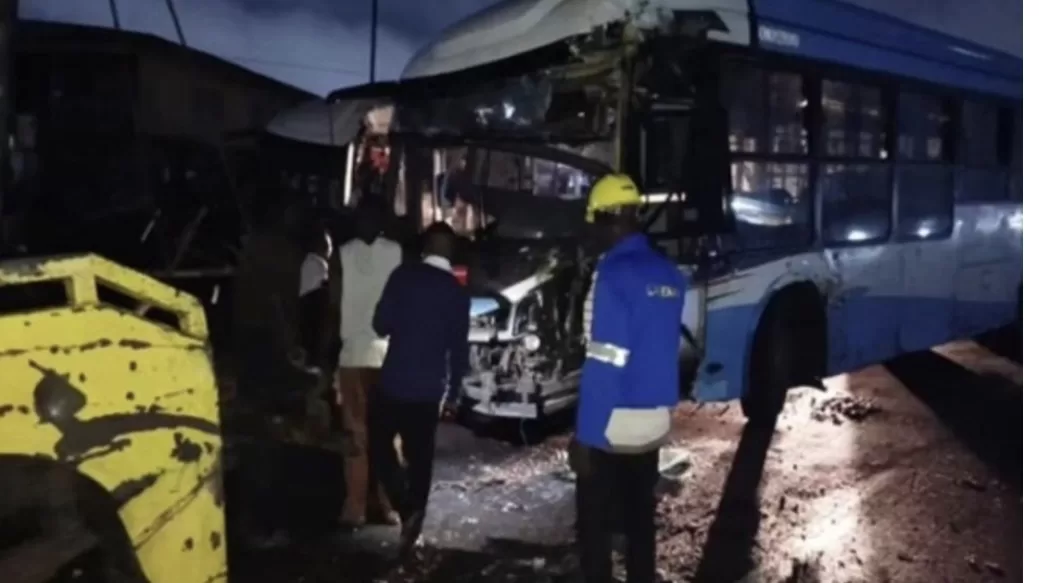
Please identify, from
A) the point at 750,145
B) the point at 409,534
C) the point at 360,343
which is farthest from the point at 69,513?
the point at 750,145

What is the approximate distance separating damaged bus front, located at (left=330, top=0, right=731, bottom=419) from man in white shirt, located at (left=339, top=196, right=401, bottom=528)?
36.1 inches

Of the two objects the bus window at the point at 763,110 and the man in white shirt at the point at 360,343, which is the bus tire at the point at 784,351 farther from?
the man in white shirt at the point at 360,343

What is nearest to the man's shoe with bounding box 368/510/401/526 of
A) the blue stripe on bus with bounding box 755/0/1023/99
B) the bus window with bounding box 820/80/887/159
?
the blue stripe on bus with bounding box 755/0/1023/99

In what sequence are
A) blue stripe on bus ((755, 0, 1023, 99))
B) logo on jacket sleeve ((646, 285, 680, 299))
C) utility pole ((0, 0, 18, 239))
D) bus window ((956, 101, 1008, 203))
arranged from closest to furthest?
utility pole ((0, 0, 18, 239)), logo on jacket sleeve ((646, 285, 680, 299)), blue stripe on bus ((755, 0, 1023, 99)), bus window ((956, 101, 1008, 203))

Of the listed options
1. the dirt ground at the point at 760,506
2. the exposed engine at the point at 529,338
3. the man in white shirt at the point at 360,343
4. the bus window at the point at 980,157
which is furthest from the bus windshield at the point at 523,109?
the bus window at the point at 980,157

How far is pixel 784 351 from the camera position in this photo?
8.12 meters

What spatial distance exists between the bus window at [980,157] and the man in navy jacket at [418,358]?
20.7 feet

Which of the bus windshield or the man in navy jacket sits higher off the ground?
the bus windshield

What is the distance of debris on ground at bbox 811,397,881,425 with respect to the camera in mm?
9250

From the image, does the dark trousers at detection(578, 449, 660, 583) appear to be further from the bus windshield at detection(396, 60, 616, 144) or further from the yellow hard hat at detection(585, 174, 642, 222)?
the bus windshield at detection(396, 60, 616, 144)

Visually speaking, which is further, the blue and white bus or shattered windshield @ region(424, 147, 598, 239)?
shattered windshield @ region(424, 147, 598, 239)

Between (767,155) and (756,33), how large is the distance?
0.84m

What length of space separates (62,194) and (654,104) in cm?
1062
